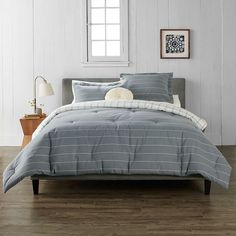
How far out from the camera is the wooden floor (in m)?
3.39

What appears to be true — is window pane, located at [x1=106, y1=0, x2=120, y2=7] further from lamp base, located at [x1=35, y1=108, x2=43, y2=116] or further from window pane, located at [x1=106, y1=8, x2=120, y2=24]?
lamp base, located at [x1=35, y1=108, x2=43, y2=116]

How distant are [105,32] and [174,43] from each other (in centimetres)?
93

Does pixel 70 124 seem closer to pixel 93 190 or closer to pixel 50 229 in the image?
pixel 93 190

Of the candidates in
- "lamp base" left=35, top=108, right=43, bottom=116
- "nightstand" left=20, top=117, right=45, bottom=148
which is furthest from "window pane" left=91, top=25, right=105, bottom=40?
"nightstand" left=20, top=117, right=45, bottom=148

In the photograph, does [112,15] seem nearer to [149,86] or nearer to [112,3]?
[112,3]

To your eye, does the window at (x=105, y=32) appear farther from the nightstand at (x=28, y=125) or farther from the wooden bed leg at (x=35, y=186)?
the wooden bed leg at (x=35, y=186)

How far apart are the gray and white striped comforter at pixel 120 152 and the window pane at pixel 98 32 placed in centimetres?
297

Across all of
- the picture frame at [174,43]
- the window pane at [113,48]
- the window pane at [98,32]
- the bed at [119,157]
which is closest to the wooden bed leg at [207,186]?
the bed at [119,157]

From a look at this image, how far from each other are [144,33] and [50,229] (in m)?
4.32

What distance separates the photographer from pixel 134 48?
7.24m

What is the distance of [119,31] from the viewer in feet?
23.7

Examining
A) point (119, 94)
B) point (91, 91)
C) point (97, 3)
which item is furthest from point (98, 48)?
point (119, 94)

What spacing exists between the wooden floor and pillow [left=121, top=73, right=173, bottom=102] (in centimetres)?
166

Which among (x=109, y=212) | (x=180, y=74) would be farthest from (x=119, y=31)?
(x=109, y=212)
